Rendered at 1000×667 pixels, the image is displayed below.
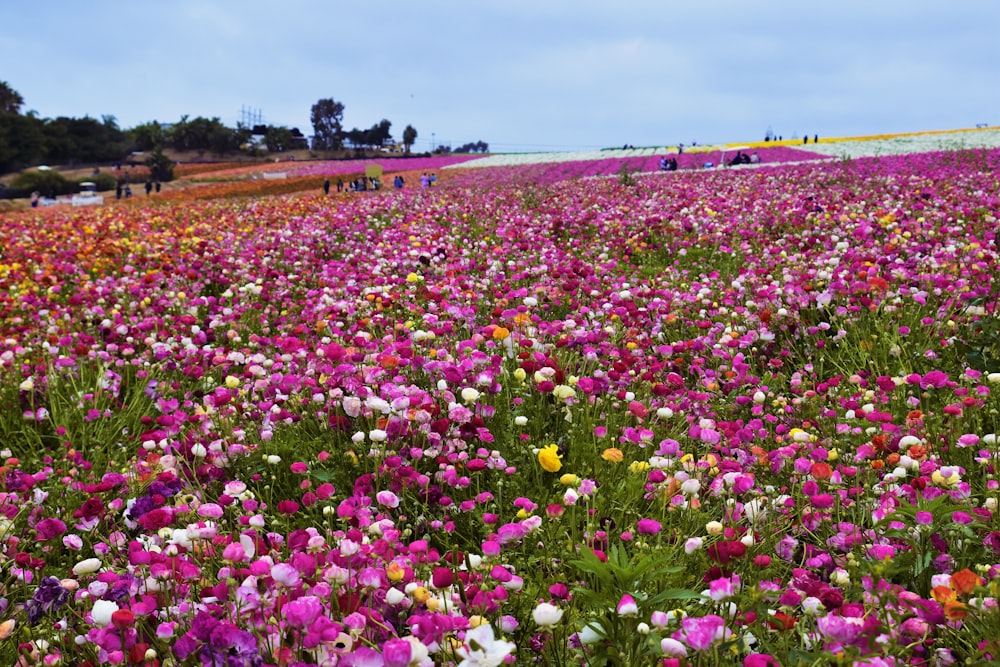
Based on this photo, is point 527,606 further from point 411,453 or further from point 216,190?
point 216,190

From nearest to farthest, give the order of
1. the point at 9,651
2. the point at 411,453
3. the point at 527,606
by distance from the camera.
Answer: the point at 9,651, the point at 527,606, the point at 411,453

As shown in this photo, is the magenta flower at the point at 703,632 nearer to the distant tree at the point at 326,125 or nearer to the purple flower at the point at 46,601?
the purple flower at the point at 46,601

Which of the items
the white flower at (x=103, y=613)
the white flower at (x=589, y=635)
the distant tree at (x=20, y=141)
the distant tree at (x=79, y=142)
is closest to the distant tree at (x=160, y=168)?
the distant tree at (x=20, y=141)

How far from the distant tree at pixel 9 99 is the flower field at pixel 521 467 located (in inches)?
3045

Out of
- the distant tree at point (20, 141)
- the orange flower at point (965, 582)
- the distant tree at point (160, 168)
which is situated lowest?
the orange flower at point (965, 582)

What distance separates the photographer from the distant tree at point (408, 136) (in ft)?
272

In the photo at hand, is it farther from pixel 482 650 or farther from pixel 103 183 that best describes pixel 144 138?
pixel 482 650

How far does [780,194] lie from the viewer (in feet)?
37.5

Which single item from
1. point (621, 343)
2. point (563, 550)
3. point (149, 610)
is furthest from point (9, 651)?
point (621, 343)

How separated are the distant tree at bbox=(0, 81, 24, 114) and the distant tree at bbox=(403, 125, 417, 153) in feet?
129

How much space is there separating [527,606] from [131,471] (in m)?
2.08

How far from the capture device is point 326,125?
287 ft

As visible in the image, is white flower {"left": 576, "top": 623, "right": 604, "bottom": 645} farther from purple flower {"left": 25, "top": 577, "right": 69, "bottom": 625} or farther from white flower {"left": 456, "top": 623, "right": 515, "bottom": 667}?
purple flower {"left": 25, "top": 577, "right": 69, "bottom": 625}

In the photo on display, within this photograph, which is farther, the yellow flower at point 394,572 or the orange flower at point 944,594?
the yellow flower at point 394,572
